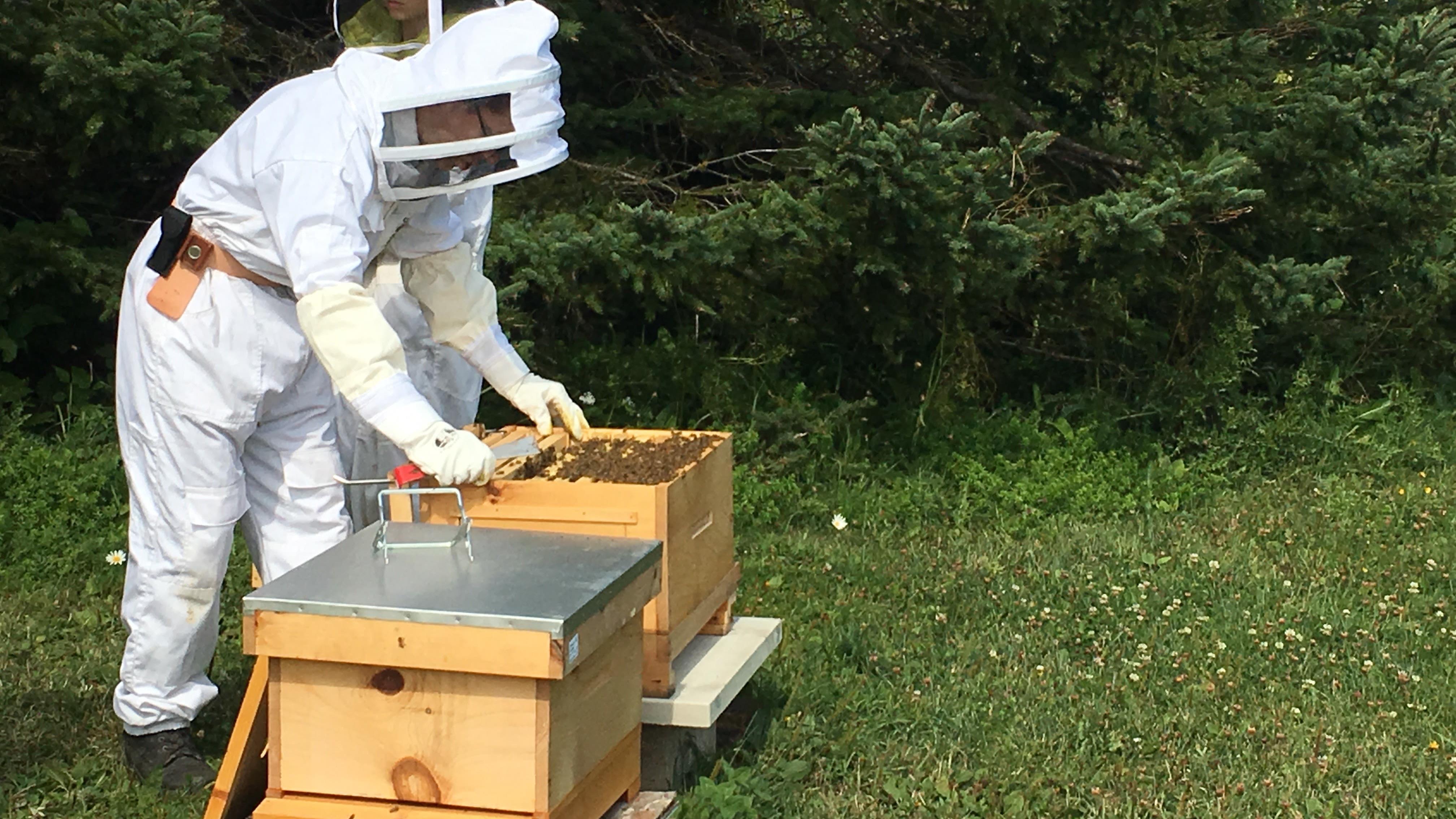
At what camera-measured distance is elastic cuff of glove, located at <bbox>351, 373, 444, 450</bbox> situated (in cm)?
281

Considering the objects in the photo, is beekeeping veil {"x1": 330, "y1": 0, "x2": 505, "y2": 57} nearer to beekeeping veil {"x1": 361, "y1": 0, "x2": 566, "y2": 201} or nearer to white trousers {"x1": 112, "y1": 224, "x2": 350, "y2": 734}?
beekeeping veil {"x1": 361, "y1": 0, "x2": 566, "y2": 201}

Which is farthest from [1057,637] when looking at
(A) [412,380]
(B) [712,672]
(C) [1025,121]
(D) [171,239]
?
(D) [171,239]

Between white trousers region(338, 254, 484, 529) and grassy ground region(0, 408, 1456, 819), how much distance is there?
744 millimetres

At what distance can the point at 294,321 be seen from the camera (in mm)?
3176

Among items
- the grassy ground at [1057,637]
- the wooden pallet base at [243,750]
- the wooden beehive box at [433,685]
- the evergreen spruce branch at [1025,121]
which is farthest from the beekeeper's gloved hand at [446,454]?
the evergreen spruce branch at [1025,121]

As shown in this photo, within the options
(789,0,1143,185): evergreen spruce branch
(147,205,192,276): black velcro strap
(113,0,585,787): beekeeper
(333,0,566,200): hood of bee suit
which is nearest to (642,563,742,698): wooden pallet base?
(113,0,585,787): beekeeper

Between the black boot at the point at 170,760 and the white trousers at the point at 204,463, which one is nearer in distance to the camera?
the white trousers at the point at 204,463

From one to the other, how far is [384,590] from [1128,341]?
175 inches

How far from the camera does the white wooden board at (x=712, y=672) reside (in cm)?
307

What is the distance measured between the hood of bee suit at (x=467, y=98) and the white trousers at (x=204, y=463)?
45 centimetres

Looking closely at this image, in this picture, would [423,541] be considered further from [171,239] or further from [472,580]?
[171,239]

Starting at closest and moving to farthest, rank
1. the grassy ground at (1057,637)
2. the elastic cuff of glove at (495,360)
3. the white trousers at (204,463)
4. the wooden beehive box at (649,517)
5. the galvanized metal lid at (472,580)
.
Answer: the galvanized metal lid at (472,580) < the wooden beehive box at (649,517) < the white trousers at (204,463) < the grassy ground at (1057,637) < the elastic cuff of glove at (495,360)

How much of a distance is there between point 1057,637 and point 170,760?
2.45 m

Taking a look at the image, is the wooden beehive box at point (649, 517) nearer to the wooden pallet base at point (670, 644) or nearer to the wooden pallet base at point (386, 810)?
the wooden pallet base at point (670, 644)
